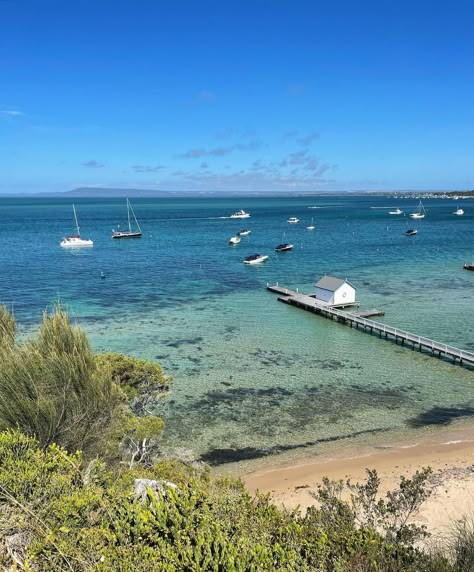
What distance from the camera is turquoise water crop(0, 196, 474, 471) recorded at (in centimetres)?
2395

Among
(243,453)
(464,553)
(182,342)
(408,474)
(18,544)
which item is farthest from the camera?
(182,342)

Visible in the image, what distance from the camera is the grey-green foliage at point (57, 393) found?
44.0ft

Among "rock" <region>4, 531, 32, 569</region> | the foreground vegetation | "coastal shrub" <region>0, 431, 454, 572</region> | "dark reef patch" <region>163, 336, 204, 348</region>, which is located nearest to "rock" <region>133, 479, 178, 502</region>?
the foreground vegetation

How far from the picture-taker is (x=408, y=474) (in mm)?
19609

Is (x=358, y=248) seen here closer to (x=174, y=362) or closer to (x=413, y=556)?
(x=174, y=362)

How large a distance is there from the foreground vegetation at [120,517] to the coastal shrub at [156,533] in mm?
24

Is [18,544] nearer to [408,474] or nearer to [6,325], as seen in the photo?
[6,325]

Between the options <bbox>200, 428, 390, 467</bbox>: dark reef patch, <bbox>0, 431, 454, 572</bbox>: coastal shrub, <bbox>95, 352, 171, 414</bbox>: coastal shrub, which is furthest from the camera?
<bbox>200, 428, 390, 467</bbox>: dark reef patch

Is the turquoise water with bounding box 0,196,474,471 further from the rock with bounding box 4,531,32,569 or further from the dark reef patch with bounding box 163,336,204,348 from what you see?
the rock with bounding box 4,531,32,569

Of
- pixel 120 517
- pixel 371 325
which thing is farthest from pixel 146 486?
pixel 371 325

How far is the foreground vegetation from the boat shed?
34.7 metres

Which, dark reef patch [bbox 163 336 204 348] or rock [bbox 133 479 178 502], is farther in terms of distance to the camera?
dark reef patch [bbox 163 336 204 348]

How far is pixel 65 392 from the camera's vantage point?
1423 centimetres

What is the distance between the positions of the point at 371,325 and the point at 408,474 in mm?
20621
